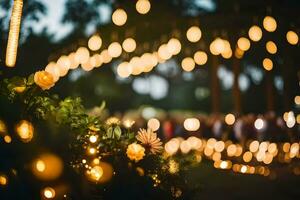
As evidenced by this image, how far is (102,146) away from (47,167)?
90cm

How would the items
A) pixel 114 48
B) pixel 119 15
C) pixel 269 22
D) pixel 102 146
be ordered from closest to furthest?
1. pixel 102 146
2. pixel 269 22
3. pixel 119 15
4. pixel 114 48

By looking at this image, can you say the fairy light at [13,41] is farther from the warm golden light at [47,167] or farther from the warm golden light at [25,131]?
the warm golden light at [47,167]

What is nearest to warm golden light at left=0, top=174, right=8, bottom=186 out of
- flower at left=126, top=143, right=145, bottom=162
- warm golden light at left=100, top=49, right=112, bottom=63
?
flower at left=126, top=143, right=145, bottom=162

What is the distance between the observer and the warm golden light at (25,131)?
500 cm

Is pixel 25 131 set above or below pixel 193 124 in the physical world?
above

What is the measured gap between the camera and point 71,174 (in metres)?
5.20

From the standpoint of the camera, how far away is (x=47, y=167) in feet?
16.6

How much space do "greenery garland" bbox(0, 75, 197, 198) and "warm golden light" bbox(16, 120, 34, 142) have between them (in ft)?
0.78

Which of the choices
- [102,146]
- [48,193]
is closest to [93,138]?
[102,146]

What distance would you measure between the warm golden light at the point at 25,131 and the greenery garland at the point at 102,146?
9.3 inches

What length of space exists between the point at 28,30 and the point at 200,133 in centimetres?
846

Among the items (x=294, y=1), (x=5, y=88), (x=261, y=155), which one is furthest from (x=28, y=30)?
(x=294, y=1)

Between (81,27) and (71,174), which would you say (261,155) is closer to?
(71,174)

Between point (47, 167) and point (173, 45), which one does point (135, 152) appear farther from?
point (173, 45)
